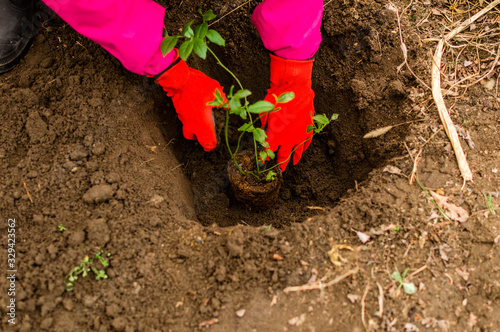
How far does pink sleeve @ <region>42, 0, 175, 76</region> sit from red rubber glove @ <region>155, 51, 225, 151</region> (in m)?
0.13

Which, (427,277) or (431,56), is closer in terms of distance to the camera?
(427,277)

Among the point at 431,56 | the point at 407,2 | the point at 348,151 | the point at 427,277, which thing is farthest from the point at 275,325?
the point at 407,2

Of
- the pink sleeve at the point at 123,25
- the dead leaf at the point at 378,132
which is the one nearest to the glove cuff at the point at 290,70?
the dead leaf at the point at 378,132

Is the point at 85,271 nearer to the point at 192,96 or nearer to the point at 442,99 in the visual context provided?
the point at 192,96

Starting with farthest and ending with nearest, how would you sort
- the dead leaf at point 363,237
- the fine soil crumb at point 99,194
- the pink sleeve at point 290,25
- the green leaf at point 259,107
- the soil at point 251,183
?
the soil at point 251,183 < the pink sleeve at point 290,25 < the fine soil crumb at point 99,194 < the dead leaf at point 363,237 < the green leaf at point 259,107

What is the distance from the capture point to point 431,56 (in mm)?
2047

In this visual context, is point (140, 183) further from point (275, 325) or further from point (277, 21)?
point (277, 21)

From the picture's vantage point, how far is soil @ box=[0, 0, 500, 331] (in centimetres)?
136

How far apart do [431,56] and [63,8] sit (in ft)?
6.66

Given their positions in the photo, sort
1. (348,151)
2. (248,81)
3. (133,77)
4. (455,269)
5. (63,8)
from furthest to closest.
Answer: (248,81)
(348,151)
(133,77)
(63,8)
(455,269)

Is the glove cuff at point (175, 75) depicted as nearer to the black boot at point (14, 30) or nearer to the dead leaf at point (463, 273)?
the black boot at point (14, 30)

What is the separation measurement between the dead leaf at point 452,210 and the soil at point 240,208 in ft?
0.08

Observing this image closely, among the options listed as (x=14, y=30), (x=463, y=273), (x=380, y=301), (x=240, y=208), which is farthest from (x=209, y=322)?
(x=14, y=30)

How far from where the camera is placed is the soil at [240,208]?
4.46 feet
